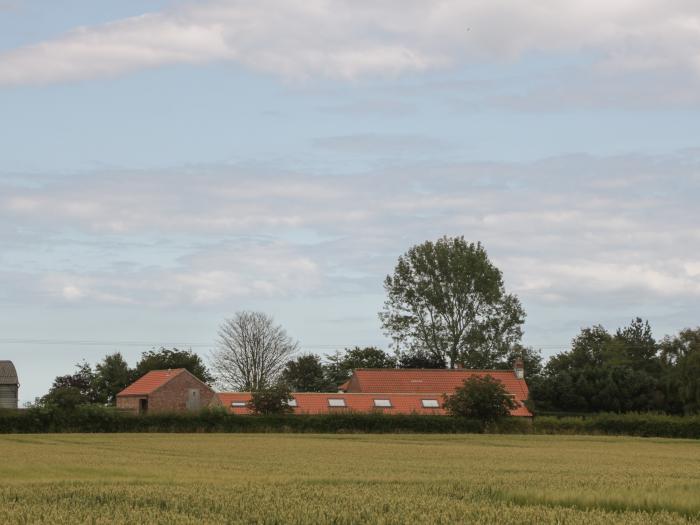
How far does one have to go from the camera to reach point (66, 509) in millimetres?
16438

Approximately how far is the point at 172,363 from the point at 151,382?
18340 mm

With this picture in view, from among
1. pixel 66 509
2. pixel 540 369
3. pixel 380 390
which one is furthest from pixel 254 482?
pixel 540 369

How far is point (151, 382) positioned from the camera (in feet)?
341

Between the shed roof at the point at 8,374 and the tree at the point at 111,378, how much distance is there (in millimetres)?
15843

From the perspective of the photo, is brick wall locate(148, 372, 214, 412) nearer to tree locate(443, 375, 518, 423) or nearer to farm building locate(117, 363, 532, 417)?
farm building locate(117, 363, 532, 417)

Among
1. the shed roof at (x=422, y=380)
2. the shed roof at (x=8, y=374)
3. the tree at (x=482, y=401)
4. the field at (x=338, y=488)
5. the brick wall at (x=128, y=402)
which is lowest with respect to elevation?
the field at (x=338, y=488)

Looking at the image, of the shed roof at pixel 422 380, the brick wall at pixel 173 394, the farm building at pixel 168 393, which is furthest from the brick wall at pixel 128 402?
the shed roof at pixel 422 380

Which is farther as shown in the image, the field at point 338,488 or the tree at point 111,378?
the tree at point 111,378

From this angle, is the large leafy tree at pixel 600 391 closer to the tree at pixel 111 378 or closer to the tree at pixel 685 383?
the tree at pixel 685 383

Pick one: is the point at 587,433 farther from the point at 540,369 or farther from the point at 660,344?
the point at 540,369

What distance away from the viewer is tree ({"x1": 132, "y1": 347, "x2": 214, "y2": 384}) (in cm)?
12075

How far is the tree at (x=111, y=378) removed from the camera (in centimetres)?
11956

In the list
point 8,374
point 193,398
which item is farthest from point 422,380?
point 8,374

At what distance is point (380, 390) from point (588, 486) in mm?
75410
